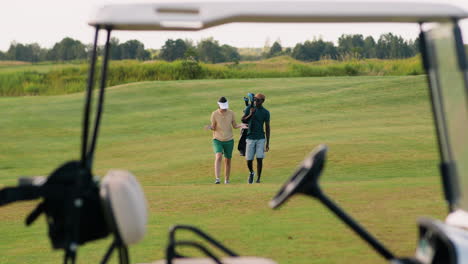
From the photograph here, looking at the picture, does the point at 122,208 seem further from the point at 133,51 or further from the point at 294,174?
the point at 133,51

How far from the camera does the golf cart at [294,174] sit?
3109mm

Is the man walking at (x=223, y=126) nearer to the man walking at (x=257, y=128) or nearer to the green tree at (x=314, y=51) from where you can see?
the man walking at (x=257, y=128)

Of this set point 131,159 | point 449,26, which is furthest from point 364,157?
point 449,26

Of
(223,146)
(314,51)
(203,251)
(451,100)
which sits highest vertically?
(314,51)

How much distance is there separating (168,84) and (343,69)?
14842 mm

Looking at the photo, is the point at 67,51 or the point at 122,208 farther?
the point at 67,51

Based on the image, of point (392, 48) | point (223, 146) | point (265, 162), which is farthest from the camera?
point (392, 48)

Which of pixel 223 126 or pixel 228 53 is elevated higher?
pixel 228 53

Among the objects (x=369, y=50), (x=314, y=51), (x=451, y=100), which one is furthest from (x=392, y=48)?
(x=451, y=100)

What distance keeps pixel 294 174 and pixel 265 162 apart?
16.3m

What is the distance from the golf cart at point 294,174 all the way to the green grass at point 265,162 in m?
3.39

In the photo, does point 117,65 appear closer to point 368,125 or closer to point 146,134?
point 146,134

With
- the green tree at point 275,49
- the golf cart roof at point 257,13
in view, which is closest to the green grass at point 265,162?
the golf cart roof at point 257,13

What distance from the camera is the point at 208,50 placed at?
6325 cm
